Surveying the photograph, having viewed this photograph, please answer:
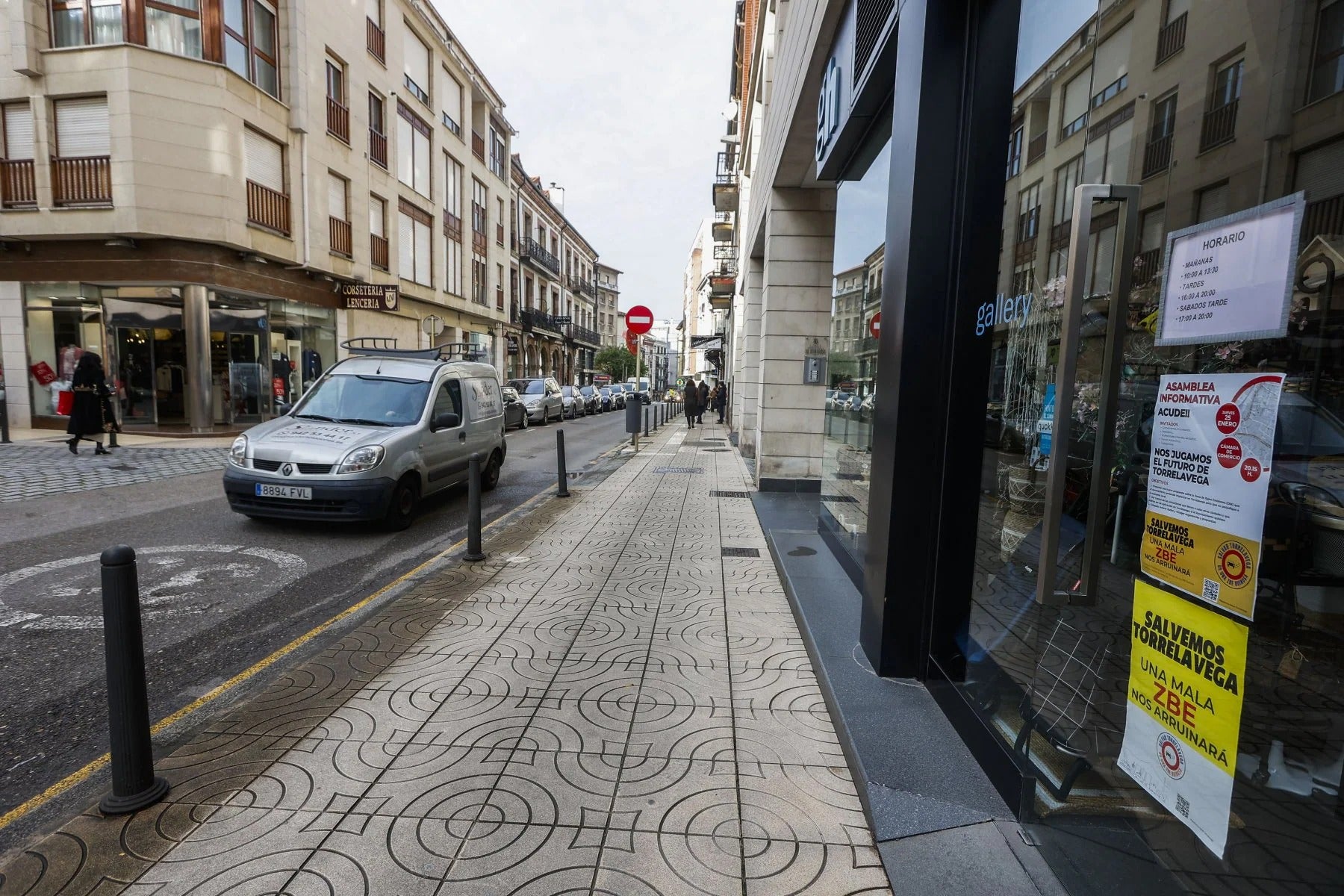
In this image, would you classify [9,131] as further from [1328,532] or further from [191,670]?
[1328,532]

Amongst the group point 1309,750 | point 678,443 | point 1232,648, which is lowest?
point 678,443

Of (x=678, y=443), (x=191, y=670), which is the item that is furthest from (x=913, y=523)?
(x=678, y=443)

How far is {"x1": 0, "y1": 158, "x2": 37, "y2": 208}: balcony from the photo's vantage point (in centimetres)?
1608

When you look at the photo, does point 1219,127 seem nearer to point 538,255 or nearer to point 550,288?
point 538,255

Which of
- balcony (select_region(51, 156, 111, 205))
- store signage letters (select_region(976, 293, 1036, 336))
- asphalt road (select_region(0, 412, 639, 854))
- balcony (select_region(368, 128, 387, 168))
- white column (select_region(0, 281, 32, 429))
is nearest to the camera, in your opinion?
store signage letters (select_region(976, 293, 1036, 336))

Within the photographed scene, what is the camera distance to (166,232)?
1560 centimetres

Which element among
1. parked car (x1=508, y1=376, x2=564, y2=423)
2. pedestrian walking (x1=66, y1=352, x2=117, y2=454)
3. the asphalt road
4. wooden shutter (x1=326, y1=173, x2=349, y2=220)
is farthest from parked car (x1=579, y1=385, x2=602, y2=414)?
the asphalt road

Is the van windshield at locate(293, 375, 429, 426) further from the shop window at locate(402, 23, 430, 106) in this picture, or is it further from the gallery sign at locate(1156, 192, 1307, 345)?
the shop window at locate(402, 23, 430, 106)

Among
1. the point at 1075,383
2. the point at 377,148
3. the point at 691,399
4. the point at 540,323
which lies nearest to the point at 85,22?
the point at 377,148

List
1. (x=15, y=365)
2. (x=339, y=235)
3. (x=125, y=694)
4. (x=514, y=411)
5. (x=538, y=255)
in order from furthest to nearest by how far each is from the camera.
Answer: (x=538, y=255), (x=514, y=411), (x=339, y=235), (x=15, y=365), (x=125, y=694)

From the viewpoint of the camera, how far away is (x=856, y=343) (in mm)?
5973

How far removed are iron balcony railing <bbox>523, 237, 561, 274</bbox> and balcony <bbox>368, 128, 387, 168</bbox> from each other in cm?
2154

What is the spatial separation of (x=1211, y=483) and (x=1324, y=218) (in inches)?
22.9

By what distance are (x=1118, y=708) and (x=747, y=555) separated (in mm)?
4454
